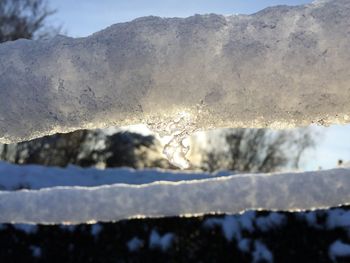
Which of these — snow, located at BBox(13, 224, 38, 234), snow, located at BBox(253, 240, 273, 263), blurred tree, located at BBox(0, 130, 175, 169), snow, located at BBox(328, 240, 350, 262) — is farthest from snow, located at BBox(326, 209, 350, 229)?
blurred tree, located at BBox(0, 130, 175, 169)

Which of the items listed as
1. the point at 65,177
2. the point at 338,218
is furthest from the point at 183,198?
the point at 65,177

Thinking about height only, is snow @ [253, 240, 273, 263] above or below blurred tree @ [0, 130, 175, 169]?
below

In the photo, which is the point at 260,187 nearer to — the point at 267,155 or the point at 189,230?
the point at 189,230

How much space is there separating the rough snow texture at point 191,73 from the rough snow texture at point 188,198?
0.14 metres

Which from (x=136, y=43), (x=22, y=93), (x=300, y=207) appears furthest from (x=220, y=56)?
(x=22, y=93)

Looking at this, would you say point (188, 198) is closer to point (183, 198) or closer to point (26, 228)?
point (183, 198)

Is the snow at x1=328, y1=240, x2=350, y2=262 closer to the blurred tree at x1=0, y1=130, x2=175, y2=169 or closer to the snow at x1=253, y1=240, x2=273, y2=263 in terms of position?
the snow at x1=253, y1=240, x2=273, y2=263

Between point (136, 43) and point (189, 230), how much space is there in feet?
1.41

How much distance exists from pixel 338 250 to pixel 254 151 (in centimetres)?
1054

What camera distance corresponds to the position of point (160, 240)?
138 centimetres

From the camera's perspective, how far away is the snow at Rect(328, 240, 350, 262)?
131cm

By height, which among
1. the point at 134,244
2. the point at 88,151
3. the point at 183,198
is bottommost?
the point at 134,244

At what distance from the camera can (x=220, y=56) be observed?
121cm

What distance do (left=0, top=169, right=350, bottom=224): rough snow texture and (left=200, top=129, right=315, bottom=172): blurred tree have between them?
1016 cm
